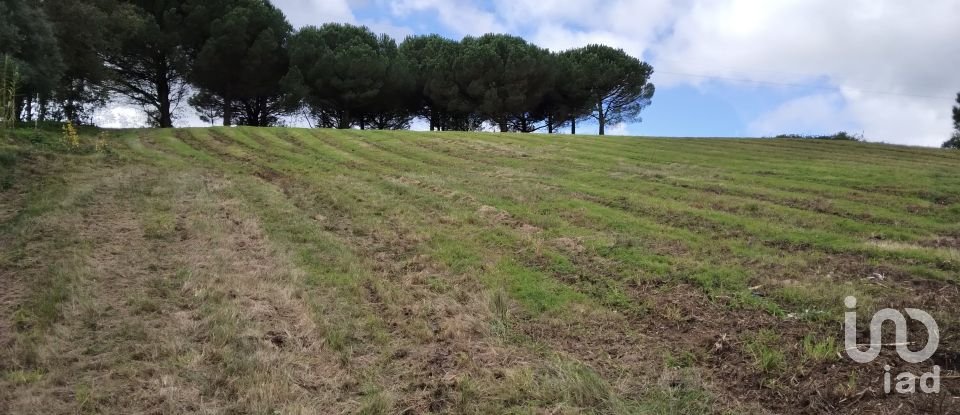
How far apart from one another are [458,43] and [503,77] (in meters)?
6.88

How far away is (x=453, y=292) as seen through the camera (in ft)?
17.3

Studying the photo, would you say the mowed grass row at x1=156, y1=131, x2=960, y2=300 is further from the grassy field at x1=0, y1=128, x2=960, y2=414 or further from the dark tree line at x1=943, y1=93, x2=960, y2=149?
the dark tree line at x1=943, y1=93, x2=960, y2=149

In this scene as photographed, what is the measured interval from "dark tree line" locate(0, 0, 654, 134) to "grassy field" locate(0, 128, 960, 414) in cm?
1269

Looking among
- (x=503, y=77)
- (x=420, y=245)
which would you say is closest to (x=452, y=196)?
(x=420, y=245)

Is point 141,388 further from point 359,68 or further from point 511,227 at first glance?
point 359,68

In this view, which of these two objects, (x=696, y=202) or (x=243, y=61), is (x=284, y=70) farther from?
(x=696, y=202)

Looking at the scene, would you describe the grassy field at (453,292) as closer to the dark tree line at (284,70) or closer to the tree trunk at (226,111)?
the dark tree line at (284,70)

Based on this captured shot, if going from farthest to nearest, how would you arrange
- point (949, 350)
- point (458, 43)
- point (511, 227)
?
point (458, 43), point (511, 227), point (949, 350)

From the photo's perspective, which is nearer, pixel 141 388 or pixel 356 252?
pixel 141 388

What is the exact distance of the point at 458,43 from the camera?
45.5m

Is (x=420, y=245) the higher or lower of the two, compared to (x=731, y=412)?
higher

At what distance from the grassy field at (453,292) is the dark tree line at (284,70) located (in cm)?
1269

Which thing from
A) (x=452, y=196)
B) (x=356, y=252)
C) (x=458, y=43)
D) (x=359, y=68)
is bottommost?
(x=356, y=252)

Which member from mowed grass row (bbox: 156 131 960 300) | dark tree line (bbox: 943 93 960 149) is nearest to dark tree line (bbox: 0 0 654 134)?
mowed grass row (bbox: 156 131 960 300)
